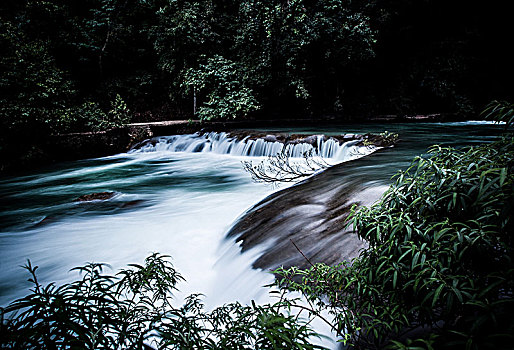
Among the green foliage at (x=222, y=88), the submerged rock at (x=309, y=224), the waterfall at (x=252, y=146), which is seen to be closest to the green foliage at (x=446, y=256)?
the submerged rock at (x=309, y=224)

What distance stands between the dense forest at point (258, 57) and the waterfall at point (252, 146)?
2.03m

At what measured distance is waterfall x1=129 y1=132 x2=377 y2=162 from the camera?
359 inches

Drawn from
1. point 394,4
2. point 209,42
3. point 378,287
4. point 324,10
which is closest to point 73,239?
point 378,287

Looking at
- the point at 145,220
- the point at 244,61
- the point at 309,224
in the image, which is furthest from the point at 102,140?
the point at 309,224

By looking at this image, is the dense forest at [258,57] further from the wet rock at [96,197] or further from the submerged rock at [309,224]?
the submerged rock at [309,224]

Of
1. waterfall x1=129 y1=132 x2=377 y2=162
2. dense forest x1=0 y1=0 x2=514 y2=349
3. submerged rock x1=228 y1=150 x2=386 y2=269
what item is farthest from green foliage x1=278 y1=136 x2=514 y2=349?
waterfall x1=129 y1=132 x2=377 y2=162

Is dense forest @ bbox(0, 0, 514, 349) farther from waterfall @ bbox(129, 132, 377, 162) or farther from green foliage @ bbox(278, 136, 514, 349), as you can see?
waterfall @ bbox(129, 132, 377, 162)

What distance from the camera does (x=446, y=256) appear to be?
60.5 inches

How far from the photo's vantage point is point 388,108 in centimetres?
1794

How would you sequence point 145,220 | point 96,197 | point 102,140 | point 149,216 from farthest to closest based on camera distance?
point 102,140
point 96,197
point 149,216
point 145,220

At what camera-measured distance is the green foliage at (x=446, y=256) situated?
1.34 metres

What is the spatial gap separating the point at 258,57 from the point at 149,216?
11.7m

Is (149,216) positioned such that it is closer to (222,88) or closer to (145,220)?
(145,220)

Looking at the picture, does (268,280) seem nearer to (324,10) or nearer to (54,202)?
(54,202)
